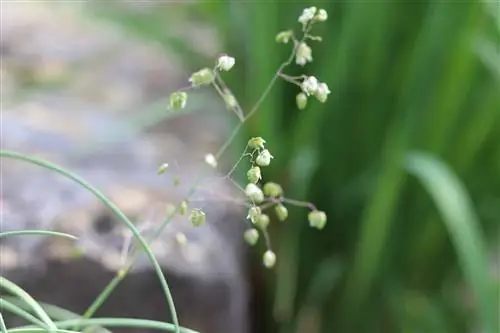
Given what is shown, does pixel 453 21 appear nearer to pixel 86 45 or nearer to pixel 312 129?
pixel 312 129

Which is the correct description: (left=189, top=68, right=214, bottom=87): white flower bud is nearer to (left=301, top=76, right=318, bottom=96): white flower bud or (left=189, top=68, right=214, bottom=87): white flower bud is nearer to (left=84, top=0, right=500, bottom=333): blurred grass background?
(left=301, top=76, right=318, bottom=96): white flower bud

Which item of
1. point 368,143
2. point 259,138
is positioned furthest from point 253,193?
point 368,143

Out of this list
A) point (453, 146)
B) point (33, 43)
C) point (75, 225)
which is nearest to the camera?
point (75, 225)

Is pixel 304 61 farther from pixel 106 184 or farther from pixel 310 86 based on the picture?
pixel 106 184

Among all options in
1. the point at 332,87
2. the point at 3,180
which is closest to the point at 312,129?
the point at 332,87

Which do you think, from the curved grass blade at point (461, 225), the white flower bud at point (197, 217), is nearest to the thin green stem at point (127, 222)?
the white flower bud at point (197, 217)

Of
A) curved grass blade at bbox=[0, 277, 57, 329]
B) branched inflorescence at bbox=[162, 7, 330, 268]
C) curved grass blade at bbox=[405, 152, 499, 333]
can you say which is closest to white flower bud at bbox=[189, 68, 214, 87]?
branched inflorescence at bbox=[162, 7, 330, 268]
